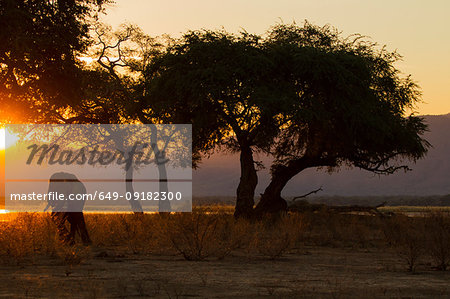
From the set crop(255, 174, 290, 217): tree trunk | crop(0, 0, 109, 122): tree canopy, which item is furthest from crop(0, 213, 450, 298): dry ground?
crop(255, 174, 290, 217): tree trunk

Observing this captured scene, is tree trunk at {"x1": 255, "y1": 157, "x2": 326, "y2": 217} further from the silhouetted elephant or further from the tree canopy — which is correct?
the silhouetted elephant

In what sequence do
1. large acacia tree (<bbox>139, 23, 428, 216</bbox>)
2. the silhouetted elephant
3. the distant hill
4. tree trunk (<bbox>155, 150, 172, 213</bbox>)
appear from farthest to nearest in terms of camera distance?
1. the distant hill
2. tree trunk (<bbox>155, 150, 172, 213</bbox>)
3. large acacia tree (<bbox>139, 23, 428, 216</bbox>)
4. the silhouetted elephant

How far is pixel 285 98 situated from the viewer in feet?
84.0

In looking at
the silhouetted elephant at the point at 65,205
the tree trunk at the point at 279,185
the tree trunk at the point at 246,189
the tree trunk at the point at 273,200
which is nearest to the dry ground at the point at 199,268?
the silhouetted elephant at the point at 65,205

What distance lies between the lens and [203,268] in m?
12.9

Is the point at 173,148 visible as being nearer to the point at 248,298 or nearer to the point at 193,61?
the point at 193,61

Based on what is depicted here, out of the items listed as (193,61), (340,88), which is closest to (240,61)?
(193,61)

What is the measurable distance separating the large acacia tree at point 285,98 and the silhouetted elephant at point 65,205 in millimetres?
10717

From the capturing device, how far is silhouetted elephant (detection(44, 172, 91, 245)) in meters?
16.2

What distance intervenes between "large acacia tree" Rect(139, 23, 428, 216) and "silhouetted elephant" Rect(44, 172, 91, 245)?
10717mm

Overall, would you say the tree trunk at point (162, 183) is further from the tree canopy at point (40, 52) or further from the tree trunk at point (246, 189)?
the tree canopy at point (40, 52)

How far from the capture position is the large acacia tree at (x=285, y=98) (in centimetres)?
2675

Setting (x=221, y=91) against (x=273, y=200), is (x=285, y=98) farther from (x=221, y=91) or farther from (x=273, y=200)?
(x=273, y=200)

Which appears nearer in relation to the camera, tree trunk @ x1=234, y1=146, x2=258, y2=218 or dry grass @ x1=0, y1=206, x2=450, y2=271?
dry grass @ x1=0, y1=206, x2=450, y2=271
